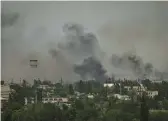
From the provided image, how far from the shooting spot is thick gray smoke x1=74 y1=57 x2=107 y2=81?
2252 millimetres

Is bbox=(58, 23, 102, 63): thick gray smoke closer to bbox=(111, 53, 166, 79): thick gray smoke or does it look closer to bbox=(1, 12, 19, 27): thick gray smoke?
bbox=(111, 53, 166, 79): thick gray smoke

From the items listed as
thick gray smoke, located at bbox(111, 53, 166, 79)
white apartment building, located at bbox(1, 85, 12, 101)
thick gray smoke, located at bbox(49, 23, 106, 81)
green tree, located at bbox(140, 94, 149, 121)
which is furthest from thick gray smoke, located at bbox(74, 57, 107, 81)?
white apartment building, located at bbox(1, 85, 12, 101)

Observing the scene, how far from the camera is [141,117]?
2.24m

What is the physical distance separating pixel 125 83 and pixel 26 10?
1042mm

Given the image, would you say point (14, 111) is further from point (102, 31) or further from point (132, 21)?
point (132, 21)

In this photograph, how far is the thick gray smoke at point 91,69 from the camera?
7.39ft

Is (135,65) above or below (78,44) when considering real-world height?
below

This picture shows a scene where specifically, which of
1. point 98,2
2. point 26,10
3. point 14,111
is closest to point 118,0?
point 98,2

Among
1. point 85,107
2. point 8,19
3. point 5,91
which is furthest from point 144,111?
point 8,19

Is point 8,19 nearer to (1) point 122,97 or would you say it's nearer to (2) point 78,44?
(2) point 78,44

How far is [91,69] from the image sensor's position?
2.27 metres

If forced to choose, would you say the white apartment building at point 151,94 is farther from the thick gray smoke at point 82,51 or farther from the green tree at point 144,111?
the thick gray smoke at point 82,51

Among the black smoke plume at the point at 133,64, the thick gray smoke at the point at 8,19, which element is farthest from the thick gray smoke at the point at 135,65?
the thick gray smoke at the point at 8,19

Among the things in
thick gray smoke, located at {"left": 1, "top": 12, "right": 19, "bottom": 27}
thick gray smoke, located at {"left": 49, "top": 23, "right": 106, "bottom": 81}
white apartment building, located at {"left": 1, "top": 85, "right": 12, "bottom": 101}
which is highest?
thick gray smoke, located at {"left": 1, "top": 12, "right": 19, "bottom": 27}
